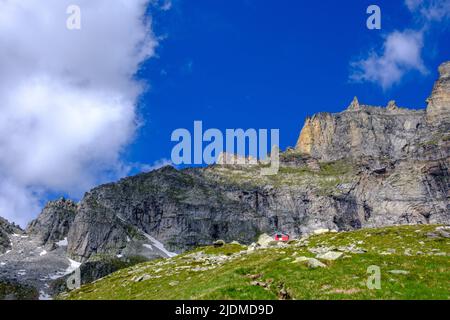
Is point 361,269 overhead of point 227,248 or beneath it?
beneath

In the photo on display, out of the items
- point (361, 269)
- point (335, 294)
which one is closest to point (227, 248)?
point (361, 269)

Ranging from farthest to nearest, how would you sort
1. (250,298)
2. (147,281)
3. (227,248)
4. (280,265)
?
(227,248), (147,281), (280,265), (250,298)

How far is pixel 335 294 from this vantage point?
2345cm

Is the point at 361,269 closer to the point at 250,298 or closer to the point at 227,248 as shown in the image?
the point at 250,298
